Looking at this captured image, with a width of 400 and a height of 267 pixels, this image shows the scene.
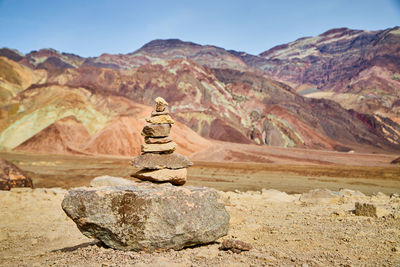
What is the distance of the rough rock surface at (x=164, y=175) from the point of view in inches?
394

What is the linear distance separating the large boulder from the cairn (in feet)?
9.13

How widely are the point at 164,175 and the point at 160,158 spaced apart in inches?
22.0

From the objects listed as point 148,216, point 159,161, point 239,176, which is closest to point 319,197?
point 159,161

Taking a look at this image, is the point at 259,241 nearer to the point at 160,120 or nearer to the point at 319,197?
the point at 160,120

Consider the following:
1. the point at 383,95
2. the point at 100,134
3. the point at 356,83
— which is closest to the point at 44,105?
the point at 100,134

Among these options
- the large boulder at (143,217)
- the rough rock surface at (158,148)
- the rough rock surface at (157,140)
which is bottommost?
the large boulder at (143,217)

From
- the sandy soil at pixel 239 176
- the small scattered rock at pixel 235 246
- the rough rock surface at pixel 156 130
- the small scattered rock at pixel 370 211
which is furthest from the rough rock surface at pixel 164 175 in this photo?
the sandy soil at pixel 239 176

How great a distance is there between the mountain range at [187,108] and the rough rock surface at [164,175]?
43.1m

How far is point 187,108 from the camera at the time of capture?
265ft

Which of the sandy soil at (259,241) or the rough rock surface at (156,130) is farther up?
the rough rock surface at (156,130)

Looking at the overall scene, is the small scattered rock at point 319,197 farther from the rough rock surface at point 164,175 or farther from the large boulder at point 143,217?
the large boulder at point 143,217

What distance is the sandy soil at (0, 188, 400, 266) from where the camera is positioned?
6.31 metres

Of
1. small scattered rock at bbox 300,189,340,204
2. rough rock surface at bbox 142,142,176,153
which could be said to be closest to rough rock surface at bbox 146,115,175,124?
rough rock surface at bbox 142,142,176,153

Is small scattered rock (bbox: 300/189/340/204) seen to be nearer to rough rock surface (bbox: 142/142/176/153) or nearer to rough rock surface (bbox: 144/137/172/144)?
rough rock surface (bbox: 142/142/176/153)
